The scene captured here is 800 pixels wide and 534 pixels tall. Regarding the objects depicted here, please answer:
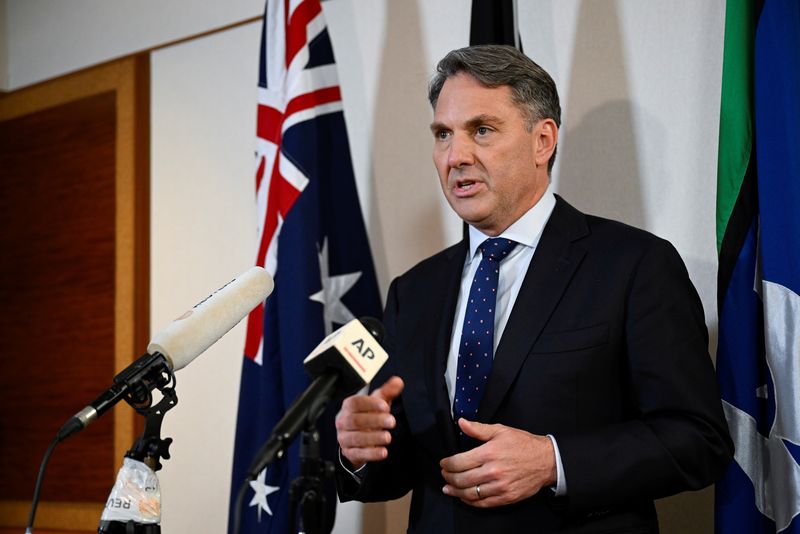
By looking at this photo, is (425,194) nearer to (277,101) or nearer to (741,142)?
(277,101)

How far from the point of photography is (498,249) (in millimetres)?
1995

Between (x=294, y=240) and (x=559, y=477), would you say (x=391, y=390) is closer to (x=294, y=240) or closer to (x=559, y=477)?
(x=559, y=477)

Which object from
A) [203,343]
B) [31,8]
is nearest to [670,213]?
[203,343]

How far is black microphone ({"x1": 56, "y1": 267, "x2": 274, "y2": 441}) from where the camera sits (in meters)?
1.38

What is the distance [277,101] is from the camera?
9.61 feet

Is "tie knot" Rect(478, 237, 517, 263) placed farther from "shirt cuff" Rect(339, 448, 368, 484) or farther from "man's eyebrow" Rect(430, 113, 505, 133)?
"shirt cuff" Rect(339, 448, 368, 484)

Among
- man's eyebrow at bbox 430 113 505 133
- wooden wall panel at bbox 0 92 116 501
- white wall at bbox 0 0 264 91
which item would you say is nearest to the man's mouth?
man's eyebrow at bbox 430 113 505 133

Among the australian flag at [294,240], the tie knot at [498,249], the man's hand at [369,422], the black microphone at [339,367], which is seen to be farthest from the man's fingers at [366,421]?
the australian flag at [294,240]

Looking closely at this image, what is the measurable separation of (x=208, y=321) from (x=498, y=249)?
2.50 feet

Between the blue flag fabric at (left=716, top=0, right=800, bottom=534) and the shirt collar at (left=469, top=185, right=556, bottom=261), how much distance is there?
0.47 meters

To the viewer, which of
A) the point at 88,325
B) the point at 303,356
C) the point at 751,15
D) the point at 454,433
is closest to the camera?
the point at 454,433

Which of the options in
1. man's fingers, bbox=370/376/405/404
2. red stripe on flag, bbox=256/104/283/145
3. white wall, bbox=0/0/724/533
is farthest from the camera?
red stripe on flag, bbox=256/104/283/145

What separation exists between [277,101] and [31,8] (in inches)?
83.4

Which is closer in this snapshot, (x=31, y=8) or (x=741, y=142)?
(x=741, y=142)
